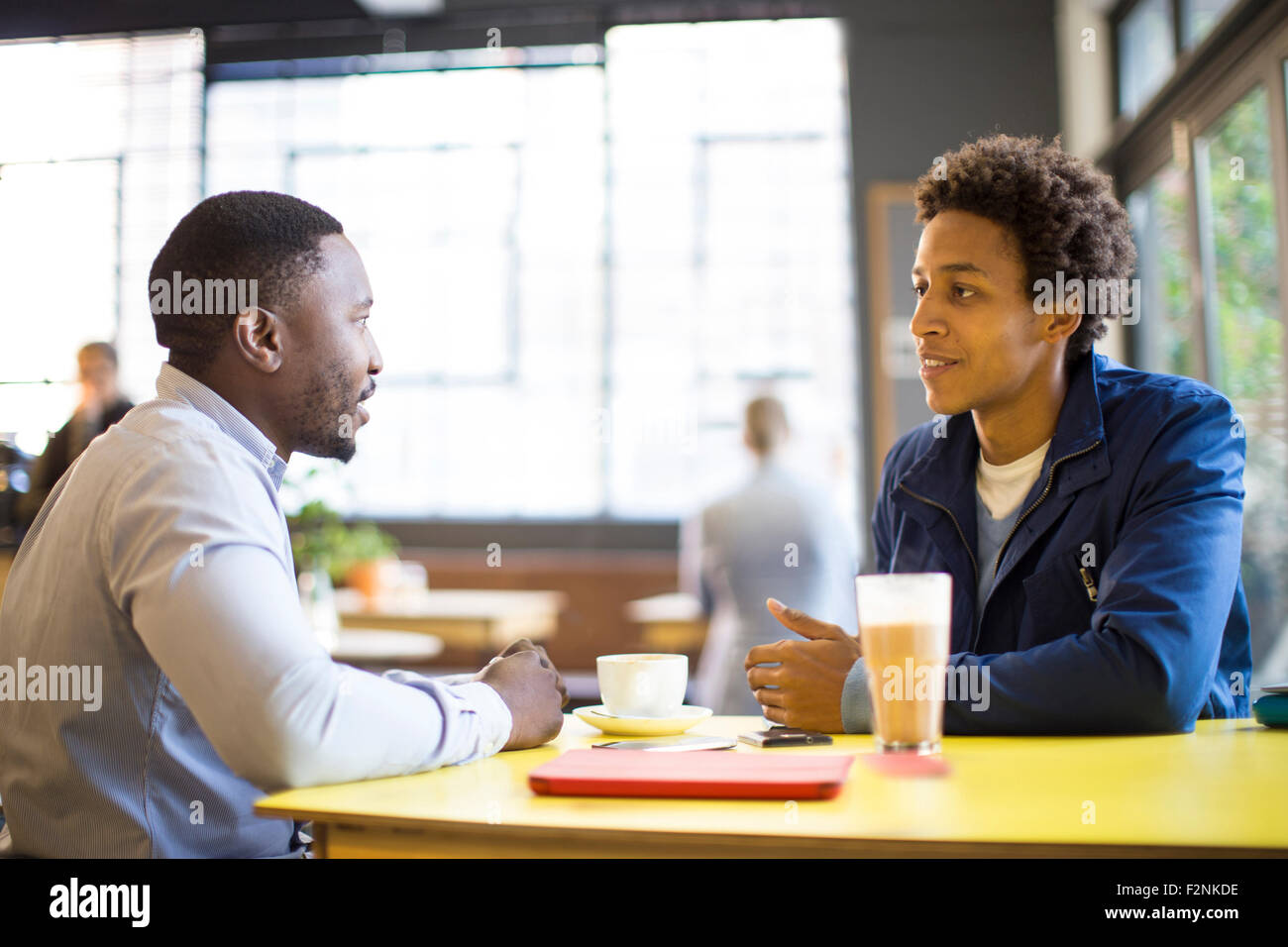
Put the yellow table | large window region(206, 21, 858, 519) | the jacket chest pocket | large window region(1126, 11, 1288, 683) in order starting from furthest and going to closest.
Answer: large window region(206, 21, 858, 519) → large window region(1126, 11, 1288, 683) → the jacket chest pocket → the yellow table

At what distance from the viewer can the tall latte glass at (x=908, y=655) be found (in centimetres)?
102

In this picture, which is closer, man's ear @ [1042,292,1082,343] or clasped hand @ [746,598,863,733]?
clasped hand @ [746,598,863,733]

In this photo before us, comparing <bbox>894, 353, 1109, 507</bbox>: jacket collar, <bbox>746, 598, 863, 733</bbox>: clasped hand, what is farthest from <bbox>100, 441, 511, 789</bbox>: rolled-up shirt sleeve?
<bbox>894, 353, 1109, 507</bbox>: jacket collar

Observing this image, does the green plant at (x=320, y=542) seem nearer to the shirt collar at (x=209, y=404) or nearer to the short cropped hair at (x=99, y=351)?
the short cropped hair at (x=99, y=351)

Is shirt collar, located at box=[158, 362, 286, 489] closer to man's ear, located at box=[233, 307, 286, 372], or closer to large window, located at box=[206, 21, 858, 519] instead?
man's ear, located at box=[233, 307, 286, 372]

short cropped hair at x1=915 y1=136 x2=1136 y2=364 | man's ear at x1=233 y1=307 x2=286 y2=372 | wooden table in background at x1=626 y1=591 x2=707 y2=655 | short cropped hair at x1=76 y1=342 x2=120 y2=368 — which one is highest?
short cropped hair at x1=76 y1=342 x2=120 y2=368

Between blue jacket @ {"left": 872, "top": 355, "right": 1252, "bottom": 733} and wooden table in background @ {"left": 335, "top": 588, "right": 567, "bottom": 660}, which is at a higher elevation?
blue jacket @ {"left": 872, "top": 355, "right": 1252, "bottom": 733}

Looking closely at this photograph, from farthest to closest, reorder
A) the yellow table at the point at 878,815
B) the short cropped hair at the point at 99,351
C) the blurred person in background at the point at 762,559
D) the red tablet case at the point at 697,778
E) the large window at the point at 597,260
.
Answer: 1. the large window at the point at 597,260
2. the short cropped hair at the point at 99,351
3. the blurred person in background at the point at 762,559
4. the red tablet case at the point at 697,778
5. the yellow table at the point at 878,815

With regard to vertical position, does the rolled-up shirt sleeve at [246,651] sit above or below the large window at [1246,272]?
below

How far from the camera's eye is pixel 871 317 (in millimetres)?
6168

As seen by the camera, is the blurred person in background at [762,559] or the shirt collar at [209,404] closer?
the shirt collar at [209,404]

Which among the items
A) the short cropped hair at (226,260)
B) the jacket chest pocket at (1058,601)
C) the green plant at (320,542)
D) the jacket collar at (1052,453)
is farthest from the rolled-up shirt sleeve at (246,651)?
the green plant at (320,542)

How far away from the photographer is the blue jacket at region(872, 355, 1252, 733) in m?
1.22
